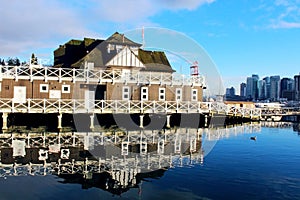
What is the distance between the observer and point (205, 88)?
3356cm

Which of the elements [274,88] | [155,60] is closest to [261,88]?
[274,88]

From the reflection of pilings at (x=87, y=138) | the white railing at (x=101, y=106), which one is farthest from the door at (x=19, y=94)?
the reflection of pilings at (x=87, y=138)

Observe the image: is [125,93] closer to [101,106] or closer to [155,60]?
[101,106]

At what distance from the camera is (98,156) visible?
15188mm

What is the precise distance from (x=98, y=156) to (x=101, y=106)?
1382cm

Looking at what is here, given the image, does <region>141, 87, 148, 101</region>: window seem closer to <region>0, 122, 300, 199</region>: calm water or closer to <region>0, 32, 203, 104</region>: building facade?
<region>0, 32, 203, 104</region>: building facade

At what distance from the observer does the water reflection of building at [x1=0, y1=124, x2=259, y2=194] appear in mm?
11898

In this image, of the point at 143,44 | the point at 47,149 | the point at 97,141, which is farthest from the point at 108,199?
the point at 143,44

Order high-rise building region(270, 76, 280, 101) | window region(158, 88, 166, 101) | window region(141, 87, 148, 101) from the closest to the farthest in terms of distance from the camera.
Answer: window region(141, 87, 148, 101), window region(158, 88, 166, 101), high-rise building region(270, 76, 280, 101)

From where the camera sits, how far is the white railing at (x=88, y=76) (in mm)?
26094

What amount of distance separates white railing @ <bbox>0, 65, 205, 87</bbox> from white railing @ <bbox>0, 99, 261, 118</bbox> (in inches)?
76.6

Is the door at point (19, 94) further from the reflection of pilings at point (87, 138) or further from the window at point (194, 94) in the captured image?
the window at point (194, 94)

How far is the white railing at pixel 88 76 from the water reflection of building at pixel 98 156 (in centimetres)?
681

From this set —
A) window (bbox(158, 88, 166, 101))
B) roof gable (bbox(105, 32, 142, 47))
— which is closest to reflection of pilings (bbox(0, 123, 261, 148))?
window (bbox(158, 88, 166, 101))
